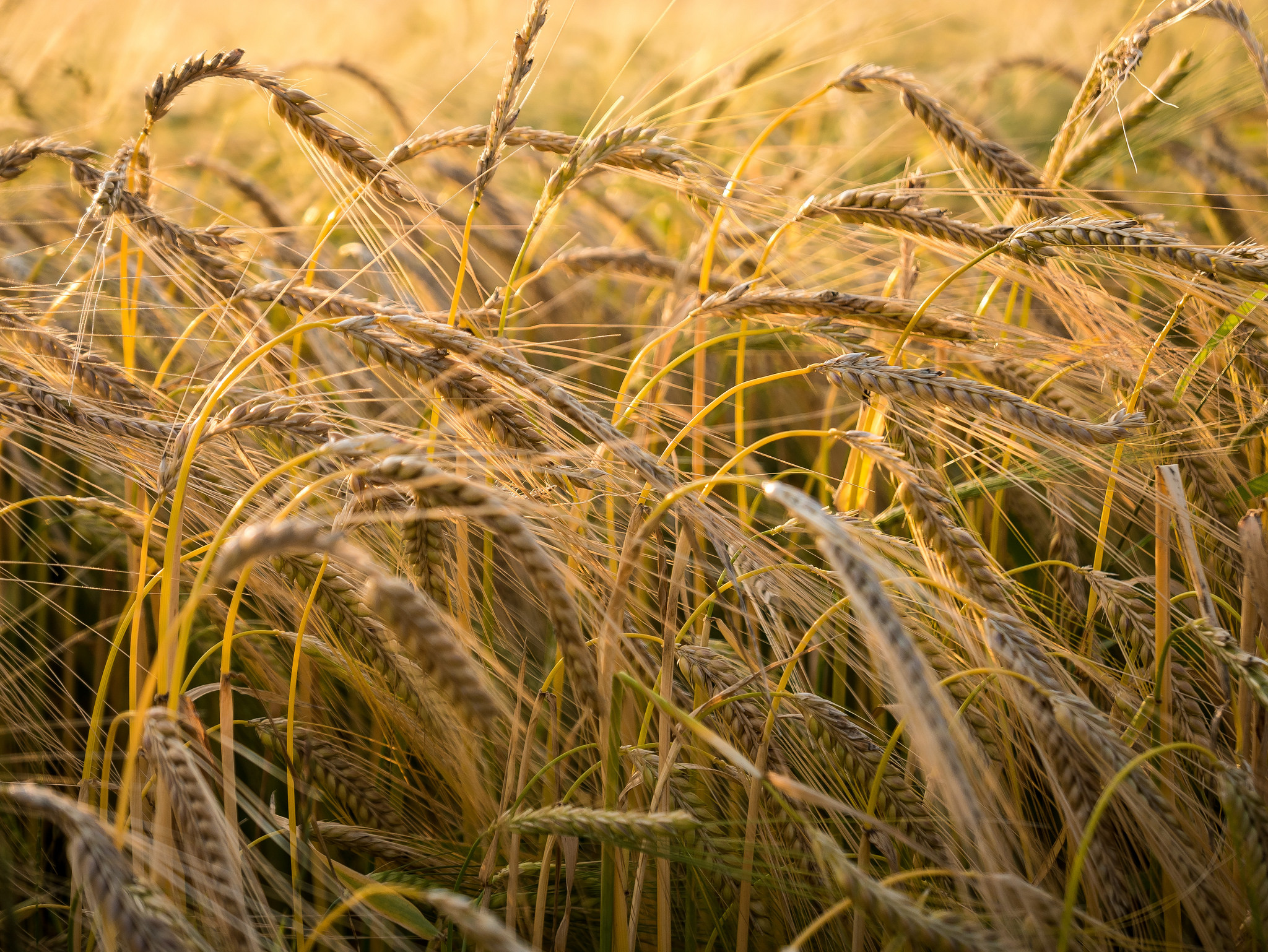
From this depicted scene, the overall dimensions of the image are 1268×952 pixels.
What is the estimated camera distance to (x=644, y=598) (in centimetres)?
170

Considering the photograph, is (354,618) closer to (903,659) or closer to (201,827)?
(201,827)

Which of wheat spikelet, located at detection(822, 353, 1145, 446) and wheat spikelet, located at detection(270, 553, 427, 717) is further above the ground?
wheat spikelet, located at detection(822, 353, 1145, 446)

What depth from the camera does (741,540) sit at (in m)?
1.04

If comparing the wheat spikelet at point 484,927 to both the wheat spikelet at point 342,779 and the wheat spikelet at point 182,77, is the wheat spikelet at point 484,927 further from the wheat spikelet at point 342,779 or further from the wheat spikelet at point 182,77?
the wheat spikelet at point 182,77

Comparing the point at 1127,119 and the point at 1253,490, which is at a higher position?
the point at 1127,119

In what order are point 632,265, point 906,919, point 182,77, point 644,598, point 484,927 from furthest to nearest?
point 632,265
point 644,598
point 182,77
point 906,919
point 484,927

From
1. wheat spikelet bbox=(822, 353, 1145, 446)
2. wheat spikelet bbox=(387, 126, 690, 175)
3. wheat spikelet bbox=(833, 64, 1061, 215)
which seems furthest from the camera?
wheat spikelet bbox=(833, 64, 1061, 215)

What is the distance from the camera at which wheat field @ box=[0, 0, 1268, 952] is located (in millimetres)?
916

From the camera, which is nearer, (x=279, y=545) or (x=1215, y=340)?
(x=279, y=545)

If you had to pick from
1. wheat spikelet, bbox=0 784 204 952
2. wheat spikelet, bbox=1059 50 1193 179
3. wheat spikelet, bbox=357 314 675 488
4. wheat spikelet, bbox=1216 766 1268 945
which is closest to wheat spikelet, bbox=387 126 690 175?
wheat spikelet, bbox=357 314 675 488

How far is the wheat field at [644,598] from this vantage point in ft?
3.00

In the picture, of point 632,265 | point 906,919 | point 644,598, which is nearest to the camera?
point 906,919

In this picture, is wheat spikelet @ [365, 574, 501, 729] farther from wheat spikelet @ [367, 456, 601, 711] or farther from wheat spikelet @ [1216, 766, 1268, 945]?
wheat spikelet @ [1216, 766, 1268, 945]

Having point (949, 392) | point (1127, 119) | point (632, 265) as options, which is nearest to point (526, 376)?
point (949, 392)
